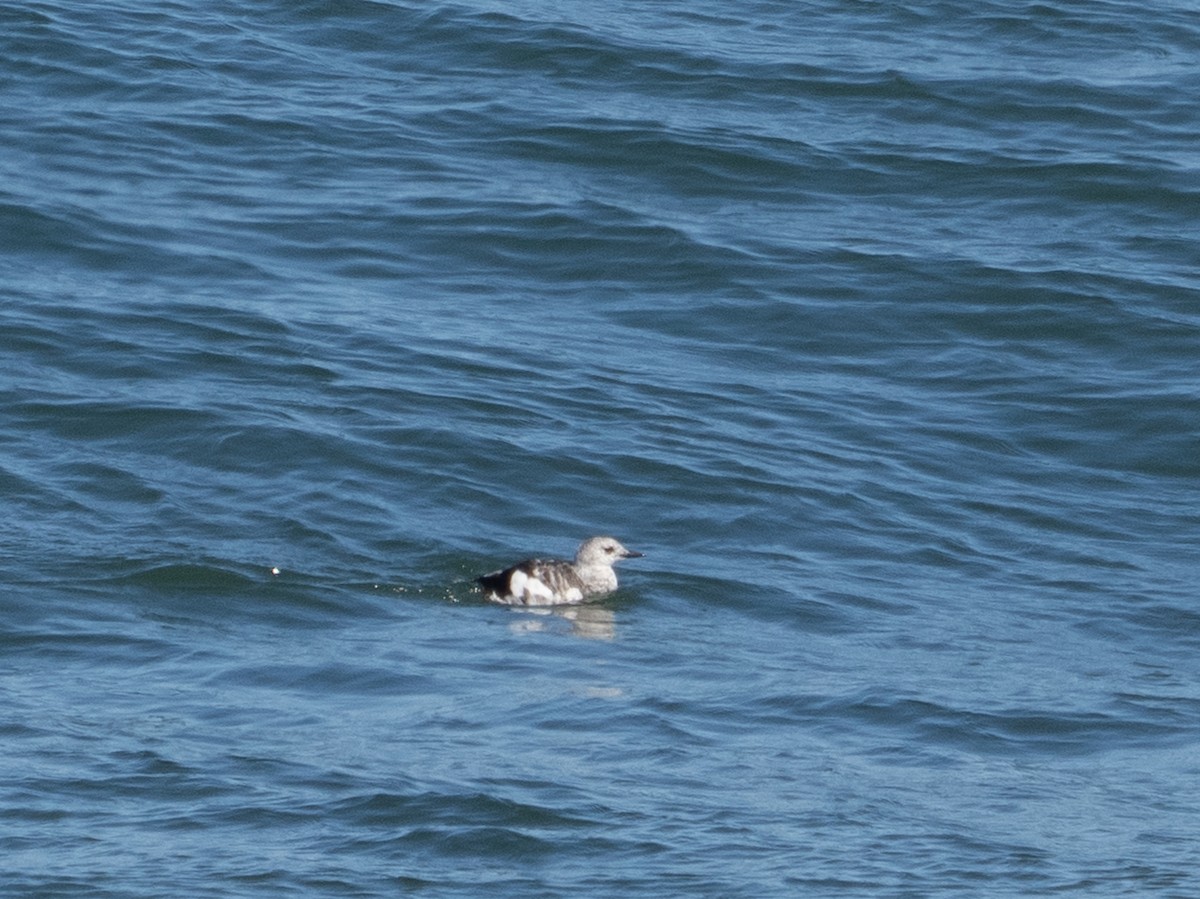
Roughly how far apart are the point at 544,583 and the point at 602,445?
2301 millimetres

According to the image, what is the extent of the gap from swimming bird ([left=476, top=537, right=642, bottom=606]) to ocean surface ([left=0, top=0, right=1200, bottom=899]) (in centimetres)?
14

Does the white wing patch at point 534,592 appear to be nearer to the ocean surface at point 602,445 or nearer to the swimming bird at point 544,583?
the swimming bird at point 544,583

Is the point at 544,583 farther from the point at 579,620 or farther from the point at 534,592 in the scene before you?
the point at 579,620

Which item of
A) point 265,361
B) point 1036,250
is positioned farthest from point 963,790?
point 1036,250

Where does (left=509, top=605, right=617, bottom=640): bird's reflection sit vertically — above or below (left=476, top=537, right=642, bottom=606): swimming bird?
below

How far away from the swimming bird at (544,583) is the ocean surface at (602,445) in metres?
0.14

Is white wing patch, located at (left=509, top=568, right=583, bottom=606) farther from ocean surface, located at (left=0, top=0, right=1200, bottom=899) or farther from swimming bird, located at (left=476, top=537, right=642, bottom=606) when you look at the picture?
ocean surface, located at (left=0, top=0, right=1200, bottom=899)

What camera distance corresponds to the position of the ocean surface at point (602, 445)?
8398 millimetres

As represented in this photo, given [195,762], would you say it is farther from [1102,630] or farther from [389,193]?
[389,193]

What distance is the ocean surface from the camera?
27.6 ft

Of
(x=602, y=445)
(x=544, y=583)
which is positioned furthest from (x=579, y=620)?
(x=602, y=445)

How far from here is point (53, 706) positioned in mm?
9398

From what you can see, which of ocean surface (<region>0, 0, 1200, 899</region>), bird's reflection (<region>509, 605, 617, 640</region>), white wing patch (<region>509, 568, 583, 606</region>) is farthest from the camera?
white wing patch (<region>509, 568, 583, 606</region>)

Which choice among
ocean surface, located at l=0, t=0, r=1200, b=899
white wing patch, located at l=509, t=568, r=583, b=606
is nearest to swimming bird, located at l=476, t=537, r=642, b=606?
white wing patch, located at l=509, t=568, r=583, b=606
